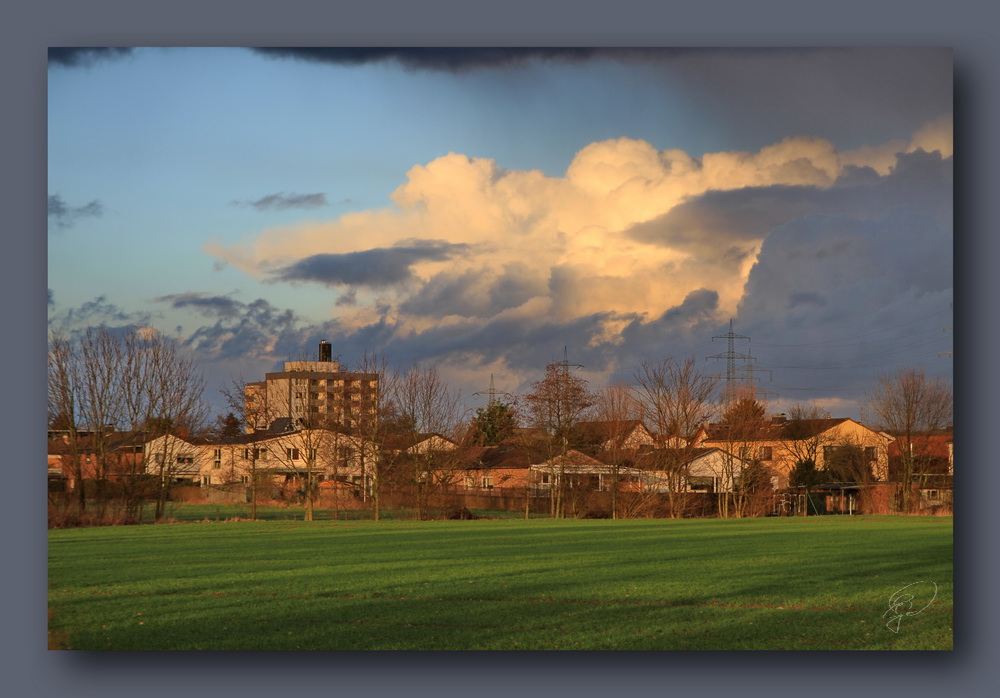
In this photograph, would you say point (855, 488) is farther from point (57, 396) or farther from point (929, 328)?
point (57, 396)

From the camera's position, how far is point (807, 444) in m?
24.1

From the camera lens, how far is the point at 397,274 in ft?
40.4

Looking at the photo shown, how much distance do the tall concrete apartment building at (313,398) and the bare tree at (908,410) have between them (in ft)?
27.5

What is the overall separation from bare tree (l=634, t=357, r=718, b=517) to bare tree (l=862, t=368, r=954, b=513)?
99.8 inches

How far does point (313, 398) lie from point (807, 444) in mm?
12275

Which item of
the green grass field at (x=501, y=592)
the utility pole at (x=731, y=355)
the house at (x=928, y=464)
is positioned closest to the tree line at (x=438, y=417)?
the house at (x=928, y=464)

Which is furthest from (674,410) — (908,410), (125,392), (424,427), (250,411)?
(125,392)

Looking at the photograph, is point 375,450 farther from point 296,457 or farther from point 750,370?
point 750,370

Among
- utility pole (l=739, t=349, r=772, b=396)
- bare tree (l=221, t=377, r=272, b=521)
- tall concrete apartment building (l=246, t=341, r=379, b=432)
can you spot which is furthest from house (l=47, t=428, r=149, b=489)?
utility pole (l=739, t=349, r=772, b=396)

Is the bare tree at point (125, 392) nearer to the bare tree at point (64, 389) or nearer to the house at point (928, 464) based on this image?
the bare tree at point (64, 389)

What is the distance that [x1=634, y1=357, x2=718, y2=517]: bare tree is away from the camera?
17.4 metres

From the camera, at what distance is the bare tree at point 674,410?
17362 mm
